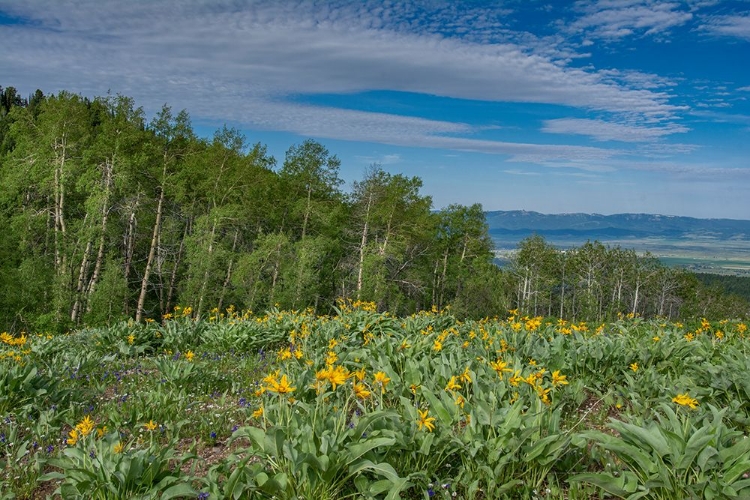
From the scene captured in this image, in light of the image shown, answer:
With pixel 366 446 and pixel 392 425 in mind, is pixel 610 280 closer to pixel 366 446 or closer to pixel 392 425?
pixel 392 425

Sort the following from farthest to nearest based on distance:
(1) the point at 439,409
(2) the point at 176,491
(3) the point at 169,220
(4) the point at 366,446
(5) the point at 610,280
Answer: (5) the point at 610,280
(3) the point at 169,220
(1) the point at 439,409
(4) the point at 366,446
(2) the point at 176,491

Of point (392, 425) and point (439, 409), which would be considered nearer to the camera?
point (392, 425)

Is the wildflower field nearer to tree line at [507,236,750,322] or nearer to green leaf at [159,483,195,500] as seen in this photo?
green leaf at [159,483,195,500]

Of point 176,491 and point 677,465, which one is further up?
point 677,465

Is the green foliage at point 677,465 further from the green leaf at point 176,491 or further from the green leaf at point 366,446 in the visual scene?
the green leaf at point 176,491

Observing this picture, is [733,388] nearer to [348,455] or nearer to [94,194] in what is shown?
[348,455]

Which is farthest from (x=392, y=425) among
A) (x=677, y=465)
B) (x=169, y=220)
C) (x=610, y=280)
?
(x=610, y=280)

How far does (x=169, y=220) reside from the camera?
29.8m

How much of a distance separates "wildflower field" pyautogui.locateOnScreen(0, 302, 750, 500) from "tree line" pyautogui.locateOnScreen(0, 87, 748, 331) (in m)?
18.1

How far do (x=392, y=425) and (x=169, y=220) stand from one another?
95.6 feet

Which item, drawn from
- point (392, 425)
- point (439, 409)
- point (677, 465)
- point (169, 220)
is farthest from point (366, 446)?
point (169, 220)

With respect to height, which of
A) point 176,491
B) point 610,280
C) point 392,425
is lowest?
point 610,280

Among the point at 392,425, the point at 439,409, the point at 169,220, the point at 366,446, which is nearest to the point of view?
the point at 366,446

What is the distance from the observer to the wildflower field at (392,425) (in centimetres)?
293
